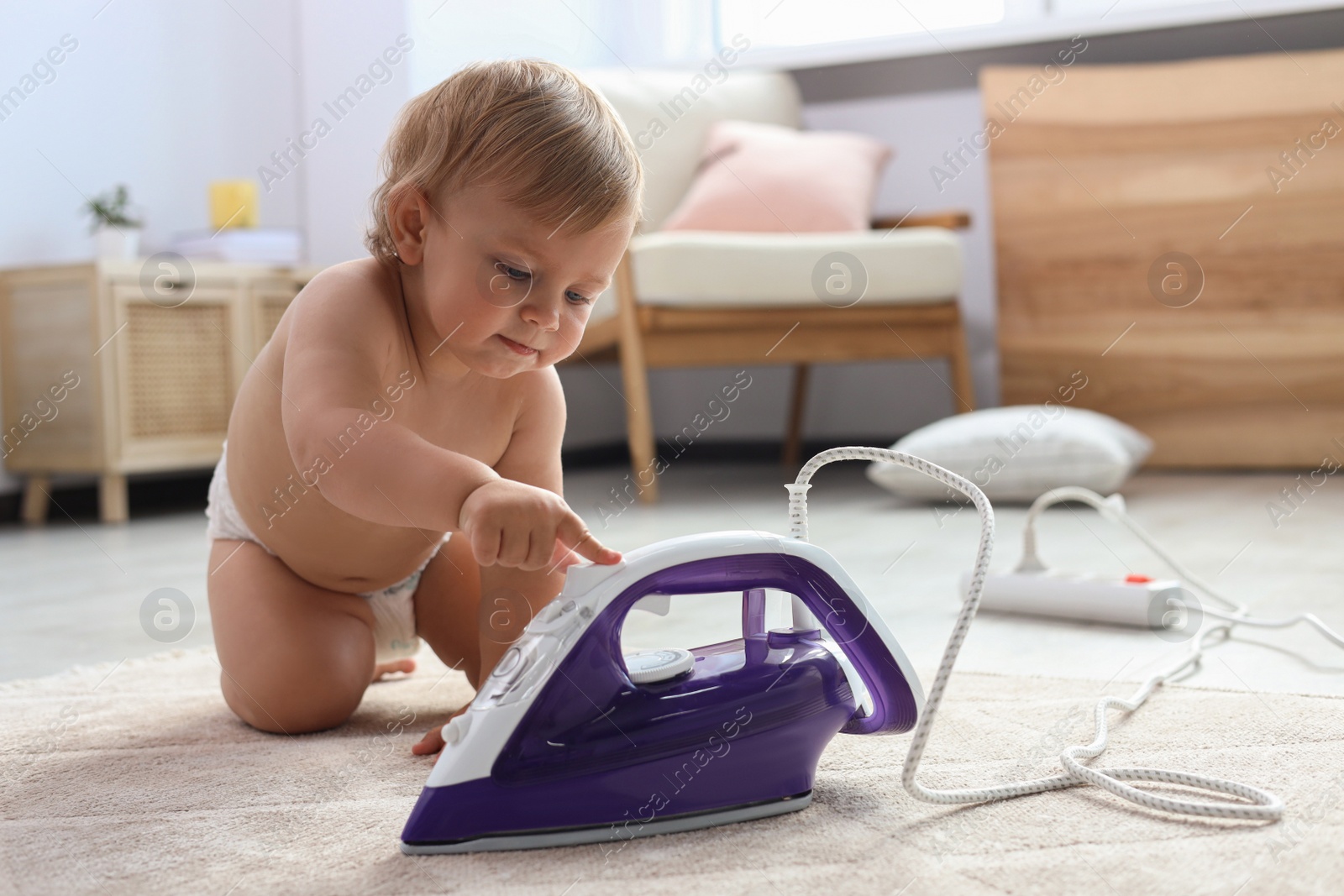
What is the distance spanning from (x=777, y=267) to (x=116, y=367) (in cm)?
119

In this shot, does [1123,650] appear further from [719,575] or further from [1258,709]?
[719,575]

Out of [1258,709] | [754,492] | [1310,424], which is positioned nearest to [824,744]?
[1258,709]

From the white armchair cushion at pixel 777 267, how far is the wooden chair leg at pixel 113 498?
1001 millimetres

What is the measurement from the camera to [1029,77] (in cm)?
252

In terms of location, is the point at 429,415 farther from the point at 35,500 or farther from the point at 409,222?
the point at 35,500

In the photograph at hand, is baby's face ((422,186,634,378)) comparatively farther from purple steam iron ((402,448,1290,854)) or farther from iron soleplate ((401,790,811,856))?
iron soleplate ((401,790,811,856))

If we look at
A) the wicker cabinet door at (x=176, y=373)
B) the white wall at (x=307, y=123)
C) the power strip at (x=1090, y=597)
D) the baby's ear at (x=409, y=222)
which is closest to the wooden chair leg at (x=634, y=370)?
the white wall at (x=307, y=123)

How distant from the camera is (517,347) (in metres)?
0.75

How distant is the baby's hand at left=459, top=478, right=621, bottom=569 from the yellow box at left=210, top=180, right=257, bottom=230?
215 centimetres

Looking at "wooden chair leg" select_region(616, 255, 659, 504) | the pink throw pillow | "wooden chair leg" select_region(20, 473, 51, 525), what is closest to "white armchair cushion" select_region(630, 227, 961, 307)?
"wooden chair leg" select_region(616, 255, 659, 504)

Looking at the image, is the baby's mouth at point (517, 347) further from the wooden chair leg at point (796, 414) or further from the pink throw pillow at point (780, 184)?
the wooden chair leg at point (796, 414)

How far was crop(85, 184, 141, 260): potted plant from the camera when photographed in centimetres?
231

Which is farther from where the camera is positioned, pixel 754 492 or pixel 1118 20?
pixel 1118 20

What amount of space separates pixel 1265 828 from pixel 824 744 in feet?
0.72
